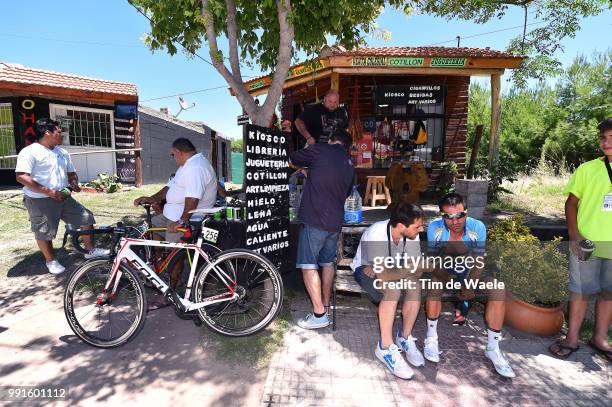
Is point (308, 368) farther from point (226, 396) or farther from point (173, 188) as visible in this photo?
point (173, 188)

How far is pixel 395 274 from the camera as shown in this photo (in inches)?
123

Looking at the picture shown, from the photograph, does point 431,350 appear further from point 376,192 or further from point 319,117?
point 376,192

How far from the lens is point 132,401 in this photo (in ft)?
8.64

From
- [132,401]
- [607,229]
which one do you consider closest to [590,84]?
[607,229]

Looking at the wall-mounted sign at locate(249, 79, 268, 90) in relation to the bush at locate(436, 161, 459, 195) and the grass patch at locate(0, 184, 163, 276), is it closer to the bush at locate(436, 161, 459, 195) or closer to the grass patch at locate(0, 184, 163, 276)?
the grass patch at locate(0, 184, 163, 276)

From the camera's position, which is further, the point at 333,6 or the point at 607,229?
the point at 333,6

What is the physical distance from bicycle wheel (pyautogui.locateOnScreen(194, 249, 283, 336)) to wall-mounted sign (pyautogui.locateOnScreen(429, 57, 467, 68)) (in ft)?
20.0

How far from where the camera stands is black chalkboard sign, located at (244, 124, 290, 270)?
3.67m

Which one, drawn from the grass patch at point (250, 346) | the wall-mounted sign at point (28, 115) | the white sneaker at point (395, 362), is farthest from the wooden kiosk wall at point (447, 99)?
the wall-mounted sign at point (28, 115)

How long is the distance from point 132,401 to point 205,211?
164cm

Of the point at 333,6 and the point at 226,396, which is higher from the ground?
the point at 333,6

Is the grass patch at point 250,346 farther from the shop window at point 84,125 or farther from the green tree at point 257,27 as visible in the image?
the shop window at point 84,125

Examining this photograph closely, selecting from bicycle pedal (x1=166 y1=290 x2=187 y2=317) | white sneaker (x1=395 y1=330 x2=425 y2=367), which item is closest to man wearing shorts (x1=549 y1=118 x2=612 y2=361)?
white sneaker (x1=395 y1=330 x2=425 y2=367)

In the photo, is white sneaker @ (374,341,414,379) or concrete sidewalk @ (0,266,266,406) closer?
concrete sidewalk @ (0,266,266,406)
